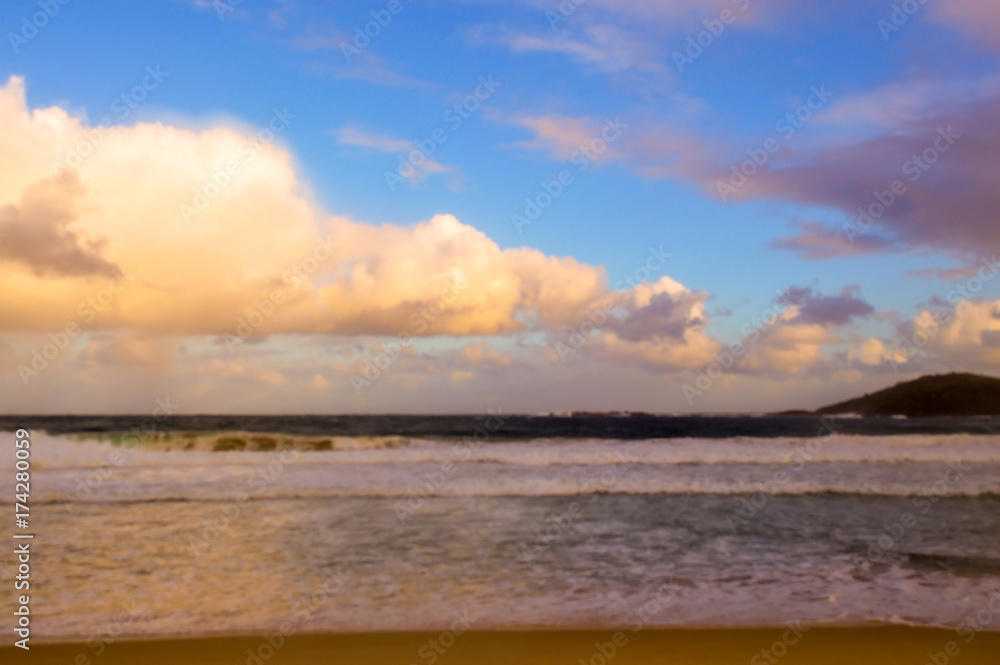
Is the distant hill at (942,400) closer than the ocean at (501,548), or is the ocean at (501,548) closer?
the ocean at (501,548)

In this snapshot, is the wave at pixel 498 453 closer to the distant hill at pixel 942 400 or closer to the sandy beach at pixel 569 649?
the sandy beach at pixel 569 649

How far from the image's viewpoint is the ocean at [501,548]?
22.2ft

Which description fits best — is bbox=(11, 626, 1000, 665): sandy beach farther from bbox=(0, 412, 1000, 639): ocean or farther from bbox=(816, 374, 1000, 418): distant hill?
bbox=(816, 374, 1000, 418): distant hill

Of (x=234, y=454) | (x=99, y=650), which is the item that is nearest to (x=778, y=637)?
(x=99, y=650)

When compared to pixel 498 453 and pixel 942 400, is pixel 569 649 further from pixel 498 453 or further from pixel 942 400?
pixel 942 400

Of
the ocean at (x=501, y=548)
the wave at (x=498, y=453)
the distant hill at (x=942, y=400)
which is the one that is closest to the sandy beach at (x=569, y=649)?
the ocean at (x=501, y=548)

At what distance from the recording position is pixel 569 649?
18.4 feet

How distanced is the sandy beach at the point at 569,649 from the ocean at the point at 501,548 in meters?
0.36

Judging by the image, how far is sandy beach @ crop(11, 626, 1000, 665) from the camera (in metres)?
5.39

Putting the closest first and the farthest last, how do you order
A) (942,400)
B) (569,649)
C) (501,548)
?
1. (569,649)
2. (501,548)
3. (942,400)

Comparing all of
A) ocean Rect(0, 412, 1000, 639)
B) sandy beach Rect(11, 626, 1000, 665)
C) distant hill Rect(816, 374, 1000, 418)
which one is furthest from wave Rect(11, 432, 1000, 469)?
distant hill Rect(816, 374, 1000, 418)

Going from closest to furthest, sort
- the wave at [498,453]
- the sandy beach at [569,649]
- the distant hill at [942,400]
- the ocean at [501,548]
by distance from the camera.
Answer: the sandy beach at [569,649] → the ocean at [501,548] → the wave at [498,453] → the distant hill at [942,400]

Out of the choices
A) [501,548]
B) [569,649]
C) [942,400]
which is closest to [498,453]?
[501,548]

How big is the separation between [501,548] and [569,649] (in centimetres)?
401
